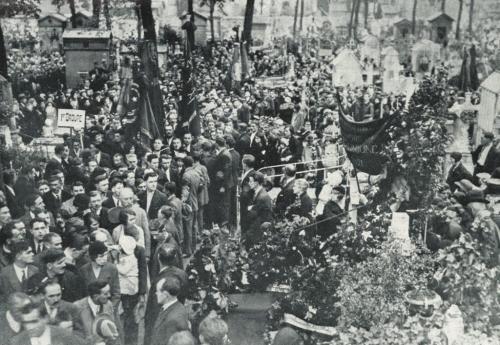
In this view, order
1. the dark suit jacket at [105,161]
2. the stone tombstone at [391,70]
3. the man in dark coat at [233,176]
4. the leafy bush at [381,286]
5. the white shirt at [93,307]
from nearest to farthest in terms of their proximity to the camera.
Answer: the white shirt at [93,307]
the leafy bush at [381,286]
the dark suit jacket at [105,161]
the man in dark coat at [233,176]
the stone tombstone at [391,70]

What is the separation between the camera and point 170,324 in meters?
5.11

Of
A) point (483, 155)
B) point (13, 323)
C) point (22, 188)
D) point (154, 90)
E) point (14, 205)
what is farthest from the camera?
point (154, 90)

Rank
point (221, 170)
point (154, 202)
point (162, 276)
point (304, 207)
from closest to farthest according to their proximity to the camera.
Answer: point (162, 276) → point (304, 207) → point (154, 202) → point (221, 170)

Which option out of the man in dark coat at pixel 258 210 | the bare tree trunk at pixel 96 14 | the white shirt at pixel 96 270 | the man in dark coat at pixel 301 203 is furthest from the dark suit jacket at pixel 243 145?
the bare tree trunk at pixel 96 14

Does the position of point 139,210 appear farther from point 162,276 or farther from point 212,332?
point 212,332

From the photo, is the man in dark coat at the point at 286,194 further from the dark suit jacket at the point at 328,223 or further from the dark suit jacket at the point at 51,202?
the dark suit jacket at the point at 51,202

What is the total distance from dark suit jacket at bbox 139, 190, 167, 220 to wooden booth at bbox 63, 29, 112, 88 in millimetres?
11078

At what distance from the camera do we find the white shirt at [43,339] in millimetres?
4535

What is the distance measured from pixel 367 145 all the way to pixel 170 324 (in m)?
3.96

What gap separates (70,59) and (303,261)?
45.1 ft

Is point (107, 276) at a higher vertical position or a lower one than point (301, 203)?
lower

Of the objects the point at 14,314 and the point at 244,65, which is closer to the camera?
the point at 14,314

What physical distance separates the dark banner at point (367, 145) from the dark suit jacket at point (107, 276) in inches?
140

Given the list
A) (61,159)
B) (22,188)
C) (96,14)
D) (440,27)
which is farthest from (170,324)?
(96,14)
